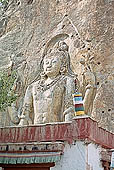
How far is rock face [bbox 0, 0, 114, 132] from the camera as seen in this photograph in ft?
31.4

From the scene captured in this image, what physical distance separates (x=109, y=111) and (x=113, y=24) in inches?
117

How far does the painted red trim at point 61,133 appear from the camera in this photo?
5.01m

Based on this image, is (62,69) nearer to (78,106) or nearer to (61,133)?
(78,106)

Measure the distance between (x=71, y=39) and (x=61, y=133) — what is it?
6094 millimetres

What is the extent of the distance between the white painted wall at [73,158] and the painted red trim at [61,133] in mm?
127

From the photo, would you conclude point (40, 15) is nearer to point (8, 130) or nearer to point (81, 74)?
point (81, 74)

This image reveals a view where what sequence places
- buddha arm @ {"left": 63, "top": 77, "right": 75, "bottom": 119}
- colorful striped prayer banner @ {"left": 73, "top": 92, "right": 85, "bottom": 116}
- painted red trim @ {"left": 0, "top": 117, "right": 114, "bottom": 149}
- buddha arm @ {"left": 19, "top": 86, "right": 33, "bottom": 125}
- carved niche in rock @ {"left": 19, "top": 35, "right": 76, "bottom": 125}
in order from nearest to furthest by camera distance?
painted red trim @ {"left": 0, "top": 117, "right": 114, "bottom": 149} → colorful striped prayer banner @ {"left": 73, "top": 92, "right": 85, "bottom": 116} → buddha arm @ {"left": 63, "top": 77, "right": 75, "bottom": 119} → carved niche in rock @ {"left": 19, "top": 35, "right": 76, "bottom": 125} → buddha arm @ {"left": 19, "top": 86, "right": 33, "bottom": 125}

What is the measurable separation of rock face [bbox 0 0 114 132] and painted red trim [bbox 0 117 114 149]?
360 centimetres

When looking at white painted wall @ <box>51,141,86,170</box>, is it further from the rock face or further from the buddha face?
the buddha face

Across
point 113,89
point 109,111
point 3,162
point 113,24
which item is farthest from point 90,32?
point 3,162

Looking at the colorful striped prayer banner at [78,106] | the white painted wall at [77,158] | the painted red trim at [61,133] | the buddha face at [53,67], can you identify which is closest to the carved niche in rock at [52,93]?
the buddha face at [53,67]

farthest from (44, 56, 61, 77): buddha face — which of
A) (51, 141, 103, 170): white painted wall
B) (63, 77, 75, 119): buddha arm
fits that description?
(51, 141, 103, 170): white painted wall

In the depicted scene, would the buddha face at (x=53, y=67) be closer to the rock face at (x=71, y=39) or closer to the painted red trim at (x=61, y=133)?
the rock face at (x=71, y=39)

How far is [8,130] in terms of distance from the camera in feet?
19.0
